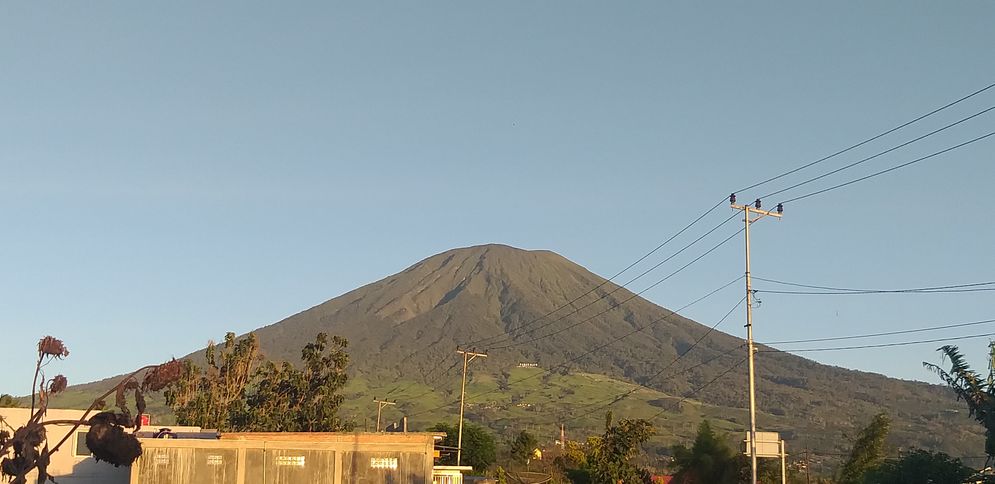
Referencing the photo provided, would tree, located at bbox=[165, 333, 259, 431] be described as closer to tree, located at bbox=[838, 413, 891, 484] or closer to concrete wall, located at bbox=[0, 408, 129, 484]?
concrete wall, located at bbox=[0, 408, 129, 484]

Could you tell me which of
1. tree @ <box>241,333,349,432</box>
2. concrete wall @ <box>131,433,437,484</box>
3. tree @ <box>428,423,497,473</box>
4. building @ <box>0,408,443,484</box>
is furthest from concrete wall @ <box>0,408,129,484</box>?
tree @ <box>428,423,497,473</box>

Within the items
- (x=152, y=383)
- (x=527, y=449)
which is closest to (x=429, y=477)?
(x=152, y=383)

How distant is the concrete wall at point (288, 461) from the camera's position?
4253 centimetres

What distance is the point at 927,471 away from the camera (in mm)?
40656

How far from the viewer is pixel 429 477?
42.5 m

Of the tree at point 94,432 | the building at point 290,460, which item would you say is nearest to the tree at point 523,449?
the building at point 290,460

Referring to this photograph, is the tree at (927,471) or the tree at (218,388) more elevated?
the tree at (218,388)

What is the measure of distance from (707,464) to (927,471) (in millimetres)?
22865

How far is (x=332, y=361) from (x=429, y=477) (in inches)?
1945

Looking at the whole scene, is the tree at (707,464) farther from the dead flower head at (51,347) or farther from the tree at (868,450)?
the dead flower head at (51,347)

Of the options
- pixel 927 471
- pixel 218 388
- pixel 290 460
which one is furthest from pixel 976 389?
pixel 218 388

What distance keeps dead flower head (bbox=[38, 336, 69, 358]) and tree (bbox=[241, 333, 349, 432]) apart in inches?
1969

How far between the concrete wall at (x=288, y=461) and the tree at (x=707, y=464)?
25679 millimetres

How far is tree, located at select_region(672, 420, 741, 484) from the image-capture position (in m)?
62.8
